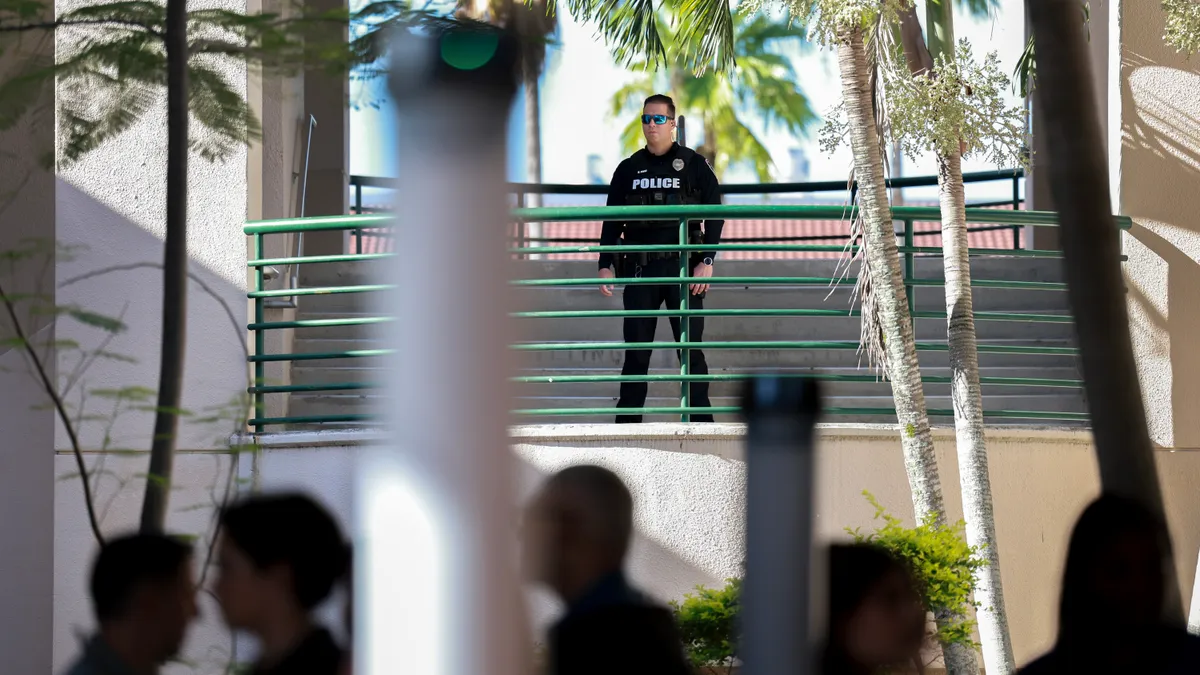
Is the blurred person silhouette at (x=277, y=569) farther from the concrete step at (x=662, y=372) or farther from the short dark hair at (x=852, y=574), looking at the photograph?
the concrete step at (x=662, y=372)

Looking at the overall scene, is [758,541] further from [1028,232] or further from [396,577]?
[1028,232]

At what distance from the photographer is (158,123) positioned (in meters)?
7.18

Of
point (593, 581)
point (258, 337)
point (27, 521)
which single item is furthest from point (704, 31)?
point (593, 581)

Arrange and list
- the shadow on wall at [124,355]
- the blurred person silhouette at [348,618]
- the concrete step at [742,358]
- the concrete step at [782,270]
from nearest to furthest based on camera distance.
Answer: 1. the blurred person silhouette at [348,618]
2. the shadow on wall at [124,355]
3. the concrete step at [742,358]
4. the concrete step at [782,270]

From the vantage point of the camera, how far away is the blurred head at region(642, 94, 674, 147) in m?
7.89

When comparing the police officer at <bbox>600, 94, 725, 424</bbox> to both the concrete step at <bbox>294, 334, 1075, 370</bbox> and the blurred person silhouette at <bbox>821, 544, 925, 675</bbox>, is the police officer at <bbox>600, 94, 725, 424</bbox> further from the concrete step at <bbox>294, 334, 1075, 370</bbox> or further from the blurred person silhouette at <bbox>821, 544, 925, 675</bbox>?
the blurred person silhouette at <bbox>821, 544, 925, 675</bbox>

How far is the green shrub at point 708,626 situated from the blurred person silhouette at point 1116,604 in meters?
4.22

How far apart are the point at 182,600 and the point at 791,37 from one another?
Answer: 98.1 feet

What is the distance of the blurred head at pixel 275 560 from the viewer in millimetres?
2445

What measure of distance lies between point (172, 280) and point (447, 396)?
2.42 metres

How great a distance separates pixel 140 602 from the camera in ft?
8.39

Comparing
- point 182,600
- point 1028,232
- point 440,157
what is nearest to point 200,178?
point 182,600

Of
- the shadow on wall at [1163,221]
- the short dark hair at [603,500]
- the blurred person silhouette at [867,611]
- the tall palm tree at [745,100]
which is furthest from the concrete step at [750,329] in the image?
the tall palm tree at [745,100]

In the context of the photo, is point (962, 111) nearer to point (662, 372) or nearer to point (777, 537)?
point (662, 372)
